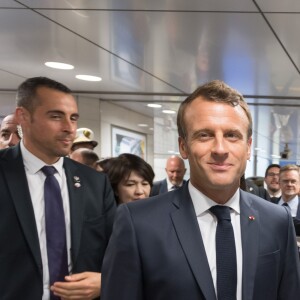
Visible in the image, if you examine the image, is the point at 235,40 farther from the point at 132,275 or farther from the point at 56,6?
the point at 132,275

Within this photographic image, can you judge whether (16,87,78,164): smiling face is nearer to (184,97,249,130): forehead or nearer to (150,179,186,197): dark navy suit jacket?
(184,97,249,130): forehead

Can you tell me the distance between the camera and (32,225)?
159cm

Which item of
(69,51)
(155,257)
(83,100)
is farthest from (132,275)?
(83,100)

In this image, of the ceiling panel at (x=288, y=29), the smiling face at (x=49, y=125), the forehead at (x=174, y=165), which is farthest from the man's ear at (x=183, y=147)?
the forehead at (x=174, y=165)

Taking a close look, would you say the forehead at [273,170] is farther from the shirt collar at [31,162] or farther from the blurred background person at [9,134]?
the shirt collar at [31,162]

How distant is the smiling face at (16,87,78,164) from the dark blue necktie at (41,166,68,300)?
122 mm

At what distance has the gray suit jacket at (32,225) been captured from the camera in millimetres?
1557

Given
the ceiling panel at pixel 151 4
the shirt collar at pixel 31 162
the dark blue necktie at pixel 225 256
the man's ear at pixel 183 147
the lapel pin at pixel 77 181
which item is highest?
the ceiling panel at pixel 151 4

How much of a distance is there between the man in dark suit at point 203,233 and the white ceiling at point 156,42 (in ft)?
3.57

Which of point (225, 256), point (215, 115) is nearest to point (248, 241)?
point (225, 256)

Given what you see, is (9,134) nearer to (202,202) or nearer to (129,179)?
(129,179)

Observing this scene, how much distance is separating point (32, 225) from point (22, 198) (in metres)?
0.11

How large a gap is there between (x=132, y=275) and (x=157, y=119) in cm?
523

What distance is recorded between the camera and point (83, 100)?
4.85 meters
